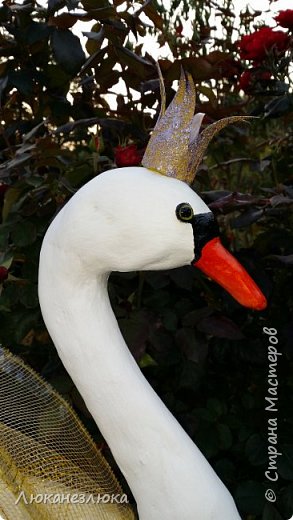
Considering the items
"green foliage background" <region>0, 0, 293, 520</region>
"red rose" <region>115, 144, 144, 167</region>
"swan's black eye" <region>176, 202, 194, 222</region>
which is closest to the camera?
"swan's black eye" <region>176, 202, 194, 222</region>

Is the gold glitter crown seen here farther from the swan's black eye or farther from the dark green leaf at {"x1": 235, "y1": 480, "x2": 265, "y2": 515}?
the dark green leaf at {"x1": 235, "y1": 480, "x2": 265, "y2": 515}

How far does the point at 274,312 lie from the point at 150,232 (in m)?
0.77

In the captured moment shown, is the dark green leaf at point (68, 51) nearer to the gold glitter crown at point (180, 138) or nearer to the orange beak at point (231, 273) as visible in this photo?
the gold glitter crown at point (180, 138)

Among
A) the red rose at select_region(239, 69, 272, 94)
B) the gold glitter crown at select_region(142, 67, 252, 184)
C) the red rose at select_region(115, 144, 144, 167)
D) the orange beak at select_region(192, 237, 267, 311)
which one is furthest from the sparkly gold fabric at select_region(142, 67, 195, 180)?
the red rose at select_region(239, 69, 272, 94)

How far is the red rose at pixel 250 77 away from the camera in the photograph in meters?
1.72

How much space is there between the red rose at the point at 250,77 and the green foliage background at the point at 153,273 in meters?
0.02

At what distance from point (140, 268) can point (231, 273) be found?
131 millimetres

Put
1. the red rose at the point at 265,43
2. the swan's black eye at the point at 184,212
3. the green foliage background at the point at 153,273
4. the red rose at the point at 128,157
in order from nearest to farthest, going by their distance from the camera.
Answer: the swan's black eye at the point at 184,212
the red rose at the point at 128,157
the green foliage background at the point at 153,273
the red rose at the point at 265,43

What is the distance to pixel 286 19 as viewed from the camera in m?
1.67

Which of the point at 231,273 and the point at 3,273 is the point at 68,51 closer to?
the point at 3,273

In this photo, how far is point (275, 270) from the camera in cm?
186

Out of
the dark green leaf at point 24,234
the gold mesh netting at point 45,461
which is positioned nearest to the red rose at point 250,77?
the dark green leaf at point 24,234

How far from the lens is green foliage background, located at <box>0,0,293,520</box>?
1.48 metres

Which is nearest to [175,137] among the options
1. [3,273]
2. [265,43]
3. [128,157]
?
[128,157]
